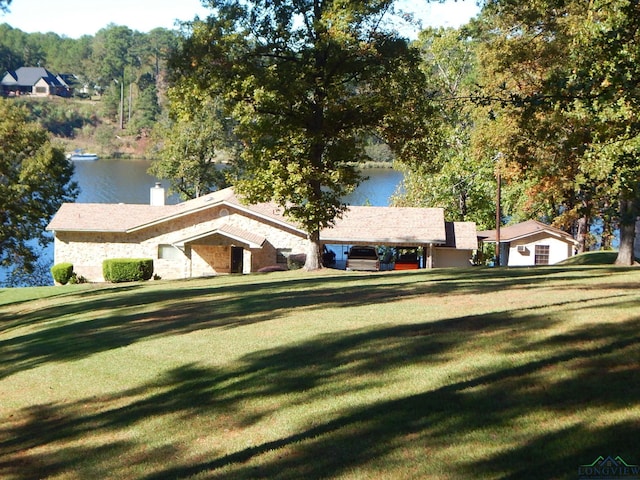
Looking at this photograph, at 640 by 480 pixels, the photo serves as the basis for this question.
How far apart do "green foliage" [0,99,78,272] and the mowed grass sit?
34.2 meters

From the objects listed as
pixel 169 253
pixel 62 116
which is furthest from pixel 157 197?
pixel 62 116

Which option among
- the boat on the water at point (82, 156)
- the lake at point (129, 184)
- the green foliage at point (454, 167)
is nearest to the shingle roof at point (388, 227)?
the green foliage at point (454, 167)

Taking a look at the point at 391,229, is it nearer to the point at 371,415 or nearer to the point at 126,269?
the point at 126,269

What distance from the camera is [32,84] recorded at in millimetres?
173250

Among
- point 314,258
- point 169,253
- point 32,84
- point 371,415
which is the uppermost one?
point 32,84

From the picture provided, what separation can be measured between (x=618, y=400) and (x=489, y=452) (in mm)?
1649

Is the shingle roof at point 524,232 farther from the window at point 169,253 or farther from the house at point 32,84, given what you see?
the house at point 32,84

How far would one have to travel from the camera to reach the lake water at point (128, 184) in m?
80.6

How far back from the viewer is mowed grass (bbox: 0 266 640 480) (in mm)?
7926

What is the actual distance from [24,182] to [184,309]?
34260mm

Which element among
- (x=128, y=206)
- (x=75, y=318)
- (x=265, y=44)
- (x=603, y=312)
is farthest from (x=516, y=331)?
(x=128, y=206)

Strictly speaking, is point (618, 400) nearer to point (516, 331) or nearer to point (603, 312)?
point (516, 331)

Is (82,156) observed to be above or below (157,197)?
above

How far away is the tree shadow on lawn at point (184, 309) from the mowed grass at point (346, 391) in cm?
12
